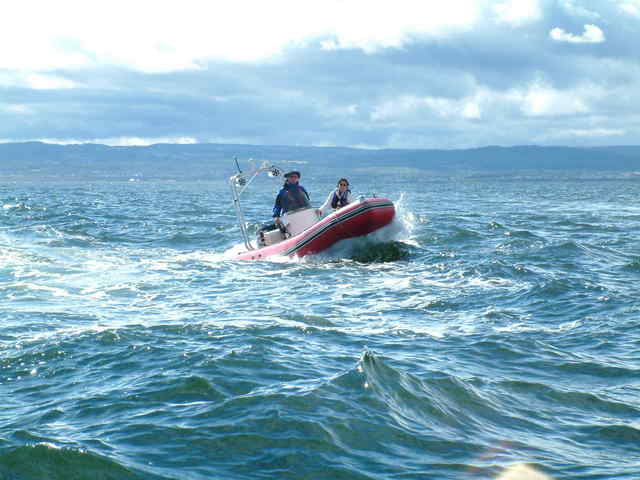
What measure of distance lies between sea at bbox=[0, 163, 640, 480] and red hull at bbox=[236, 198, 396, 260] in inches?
14.3

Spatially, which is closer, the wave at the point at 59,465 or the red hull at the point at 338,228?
the wave at the point at 59,465

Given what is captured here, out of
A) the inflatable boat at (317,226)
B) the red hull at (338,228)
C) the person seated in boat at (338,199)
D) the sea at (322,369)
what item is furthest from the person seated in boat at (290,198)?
the sea at (322,369)

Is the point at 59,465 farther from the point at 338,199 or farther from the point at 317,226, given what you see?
the point at 338,199

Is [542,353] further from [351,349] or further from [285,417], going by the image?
[285,417]

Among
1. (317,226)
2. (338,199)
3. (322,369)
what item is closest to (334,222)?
(317,226)

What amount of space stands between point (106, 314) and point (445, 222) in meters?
19.4

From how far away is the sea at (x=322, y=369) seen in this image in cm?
588

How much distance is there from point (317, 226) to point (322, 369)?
362 inches

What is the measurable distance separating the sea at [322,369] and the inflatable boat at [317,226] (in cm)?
45

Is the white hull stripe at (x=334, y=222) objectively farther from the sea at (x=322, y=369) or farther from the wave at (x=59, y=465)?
the wave at (x=59, y=465)

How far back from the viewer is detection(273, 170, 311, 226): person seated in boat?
60.2ft

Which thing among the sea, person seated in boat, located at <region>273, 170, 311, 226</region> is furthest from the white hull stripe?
person seated in boat, located at <region>273, 170, 311, 226</region>

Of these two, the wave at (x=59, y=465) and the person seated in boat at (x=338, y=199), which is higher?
the person seated in boat at (x=338, y=199)

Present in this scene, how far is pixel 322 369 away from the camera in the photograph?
830 cm
